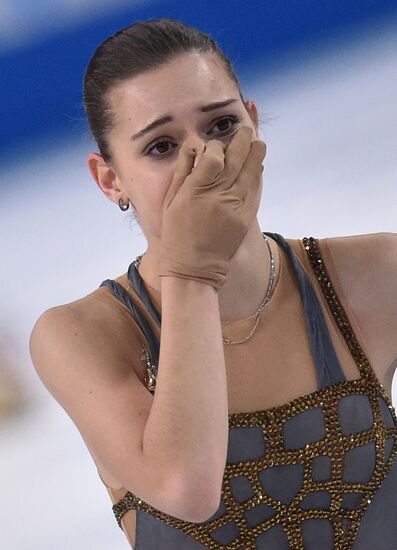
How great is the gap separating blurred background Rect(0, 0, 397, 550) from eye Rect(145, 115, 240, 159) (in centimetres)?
76

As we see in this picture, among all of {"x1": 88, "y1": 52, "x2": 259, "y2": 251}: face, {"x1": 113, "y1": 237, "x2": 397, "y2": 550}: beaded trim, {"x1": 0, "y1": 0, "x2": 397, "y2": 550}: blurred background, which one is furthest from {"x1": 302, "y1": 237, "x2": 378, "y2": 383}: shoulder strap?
{"x1": 0, "y1": 0, "x2": 397, "y2": 550}: blurred background

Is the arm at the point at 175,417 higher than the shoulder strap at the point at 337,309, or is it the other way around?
the shoulder strap at the point at 337,309

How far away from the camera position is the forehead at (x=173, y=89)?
1.54 m

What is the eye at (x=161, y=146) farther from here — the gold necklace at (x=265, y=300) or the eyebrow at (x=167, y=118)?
the gold necklace at (x=265, y=300)

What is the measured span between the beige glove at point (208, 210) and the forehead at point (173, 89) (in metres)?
0.09

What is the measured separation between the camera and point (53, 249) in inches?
91.9

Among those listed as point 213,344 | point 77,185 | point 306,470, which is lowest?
point 306,470

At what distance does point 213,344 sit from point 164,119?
31 cm

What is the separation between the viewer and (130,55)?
1.61m

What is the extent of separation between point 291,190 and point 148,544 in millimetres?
888


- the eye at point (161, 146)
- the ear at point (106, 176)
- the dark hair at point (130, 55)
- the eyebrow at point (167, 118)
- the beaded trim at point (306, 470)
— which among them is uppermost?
the dark hair at point (130, 55)

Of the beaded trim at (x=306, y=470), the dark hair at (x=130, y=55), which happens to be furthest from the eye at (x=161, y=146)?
the beaded trim at (x=306, y=470)

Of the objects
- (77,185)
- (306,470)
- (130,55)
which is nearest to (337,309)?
(306,470)

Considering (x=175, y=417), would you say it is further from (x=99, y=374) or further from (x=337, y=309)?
(x=337, y=309)
